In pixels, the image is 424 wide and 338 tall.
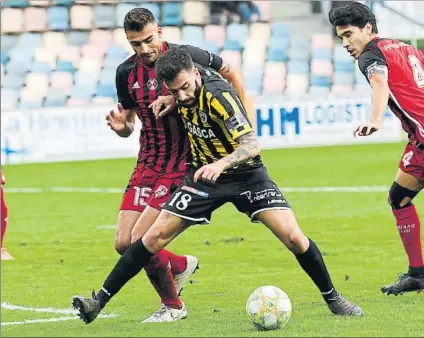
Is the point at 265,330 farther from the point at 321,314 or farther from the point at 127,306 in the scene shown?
the point at 127,306

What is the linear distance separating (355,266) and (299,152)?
12.2 m

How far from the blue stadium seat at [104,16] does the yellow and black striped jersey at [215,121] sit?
19.0m

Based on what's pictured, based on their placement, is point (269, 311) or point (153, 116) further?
point (153, 116)

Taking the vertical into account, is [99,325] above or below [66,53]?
above

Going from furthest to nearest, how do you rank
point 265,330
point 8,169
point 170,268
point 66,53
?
point 66,53 → point 8,169 → point 170,268 → point 265,330

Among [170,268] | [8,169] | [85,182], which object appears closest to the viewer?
[170,268]

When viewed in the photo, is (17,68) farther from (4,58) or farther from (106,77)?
(106,77)

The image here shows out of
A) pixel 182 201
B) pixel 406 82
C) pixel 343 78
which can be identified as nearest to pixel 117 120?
pixel 182 201

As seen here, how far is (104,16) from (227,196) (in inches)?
762

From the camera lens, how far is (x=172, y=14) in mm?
26406

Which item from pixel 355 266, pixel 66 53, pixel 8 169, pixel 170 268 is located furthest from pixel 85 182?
pixel 170 268

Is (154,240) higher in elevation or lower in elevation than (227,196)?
lower

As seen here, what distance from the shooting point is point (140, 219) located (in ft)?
25.8

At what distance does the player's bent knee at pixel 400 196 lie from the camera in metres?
8.44
